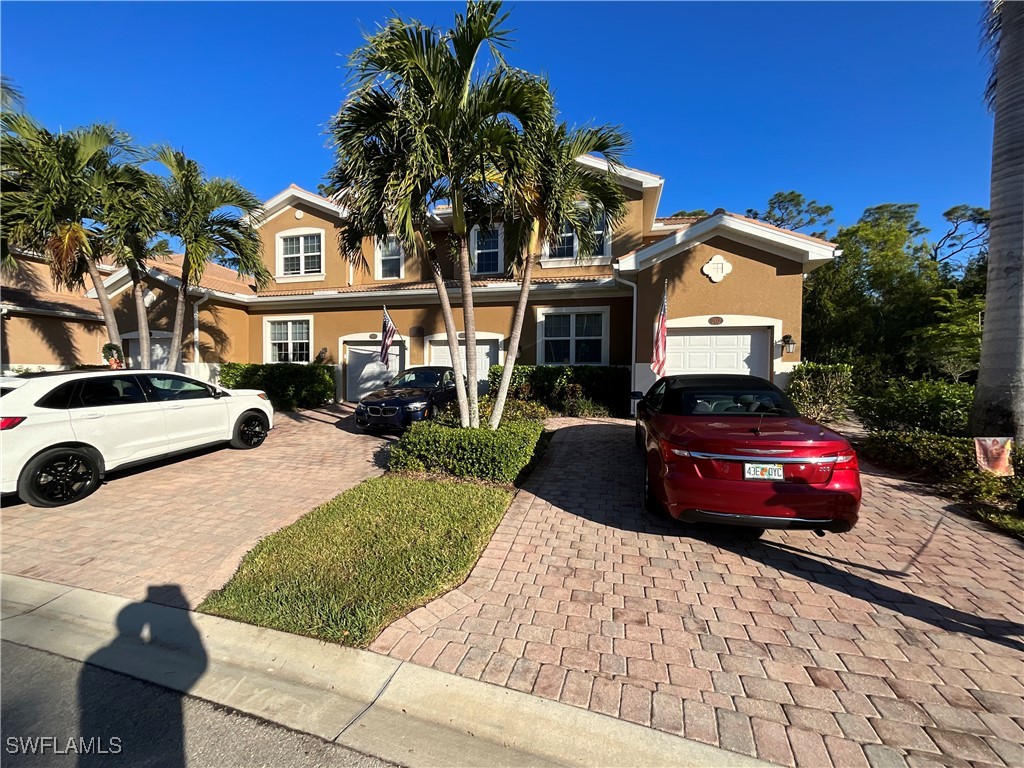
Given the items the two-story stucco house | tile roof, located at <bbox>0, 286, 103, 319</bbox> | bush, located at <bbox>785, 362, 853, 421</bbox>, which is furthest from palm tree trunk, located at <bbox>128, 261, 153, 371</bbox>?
bush, located at <bbox>785, 362, 853, 421</bbox>

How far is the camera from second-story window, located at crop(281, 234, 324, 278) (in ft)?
51.1

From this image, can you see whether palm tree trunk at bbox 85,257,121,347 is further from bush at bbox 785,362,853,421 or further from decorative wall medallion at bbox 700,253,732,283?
bush at bbox 785,362,853,421

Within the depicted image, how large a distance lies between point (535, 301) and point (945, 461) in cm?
934

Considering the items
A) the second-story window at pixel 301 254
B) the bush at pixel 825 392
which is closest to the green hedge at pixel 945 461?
the bush at pixel 825 392

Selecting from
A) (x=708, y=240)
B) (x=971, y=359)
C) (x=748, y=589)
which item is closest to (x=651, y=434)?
(x=748, y=589)

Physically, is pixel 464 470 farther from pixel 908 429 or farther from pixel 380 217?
pixel 908 429

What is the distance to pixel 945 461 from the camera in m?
5.66

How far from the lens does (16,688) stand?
2.43 meters

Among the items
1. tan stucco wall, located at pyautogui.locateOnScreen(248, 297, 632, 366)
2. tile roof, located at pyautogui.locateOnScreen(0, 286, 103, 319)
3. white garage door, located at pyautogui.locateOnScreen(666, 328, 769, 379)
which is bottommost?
white garage door, located at pyautogui.locateOnScreen(666, 328, 769, 379)

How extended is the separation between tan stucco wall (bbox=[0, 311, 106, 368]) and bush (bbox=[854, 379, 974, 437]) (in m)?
23.2

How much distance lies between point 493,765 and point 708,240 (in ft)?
35.6

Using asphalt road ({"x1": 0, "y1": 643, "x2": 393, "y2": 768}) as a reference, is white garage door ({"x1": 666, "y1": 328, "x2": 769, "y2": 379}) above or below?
above

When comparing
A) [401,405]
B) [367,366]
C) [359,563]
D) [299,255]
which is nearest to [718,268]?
[401,405]

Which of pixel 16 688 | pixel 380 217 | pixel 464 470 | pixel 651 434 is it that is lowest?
pixel 16 688
